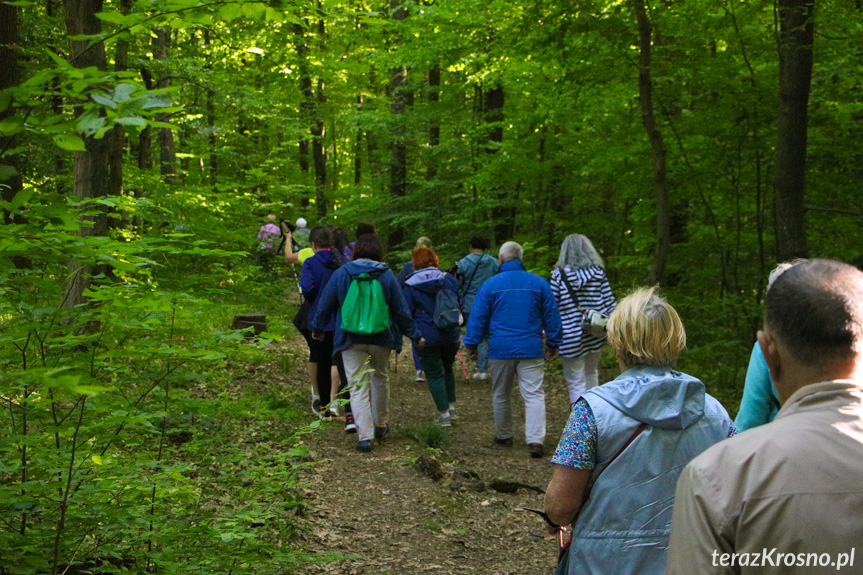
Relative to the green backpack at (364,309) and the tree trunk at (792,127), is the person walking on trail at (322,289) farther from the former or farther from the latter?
the tree trunk at (792,127)

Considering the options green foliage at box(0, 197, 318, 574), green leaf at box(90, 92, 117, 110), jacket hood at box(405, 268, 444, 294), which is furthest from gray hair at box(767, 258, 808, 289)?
jacket hood at box(405, 268, 444, 294)

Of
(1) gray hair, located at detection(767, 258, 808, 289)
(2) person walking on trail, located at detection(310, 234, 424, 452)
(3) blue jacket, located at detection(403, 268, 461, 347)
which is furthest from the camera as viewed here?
(3) blue jacket, located at detection(403, 268, 461, 347)

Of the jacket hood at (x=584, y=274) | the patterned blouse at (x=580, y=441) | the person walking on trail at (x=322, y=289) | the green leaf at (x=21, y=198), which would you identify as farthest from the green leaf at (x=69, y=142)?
the jacket hood at (x=584, y=274)

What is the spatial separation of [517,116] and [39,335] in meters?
12.2

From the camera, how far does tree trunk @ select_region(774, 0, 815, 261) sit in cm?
887

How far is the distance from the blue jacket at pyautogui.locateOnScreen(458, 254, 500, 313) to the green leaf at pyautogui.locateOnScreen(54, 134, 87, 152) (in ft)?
28.2

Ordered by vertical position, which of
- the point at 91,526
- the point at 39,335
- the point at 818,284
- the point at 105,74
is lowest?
the point at 91,526

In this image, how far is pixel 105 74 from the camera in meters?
2.50

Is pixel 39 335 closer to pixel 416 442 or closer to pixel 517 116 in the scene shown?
pixel 416 442

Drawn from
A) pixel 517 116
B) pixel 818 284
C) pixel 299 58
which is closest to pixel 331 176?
pixel 299 58

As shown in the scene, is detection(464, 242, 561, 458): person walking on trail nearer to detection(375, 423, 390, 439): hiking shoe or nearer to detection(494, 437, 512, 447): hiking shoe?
detection(494, 437, 512, 447): hiking shoe

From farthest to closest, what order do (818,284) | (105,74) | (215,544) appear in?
(215,544), (105,74), (818,284)

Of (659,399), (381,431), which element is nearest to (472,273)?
(381,431)

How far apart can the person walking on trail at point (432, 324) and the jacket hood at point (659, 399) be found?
6.14m
